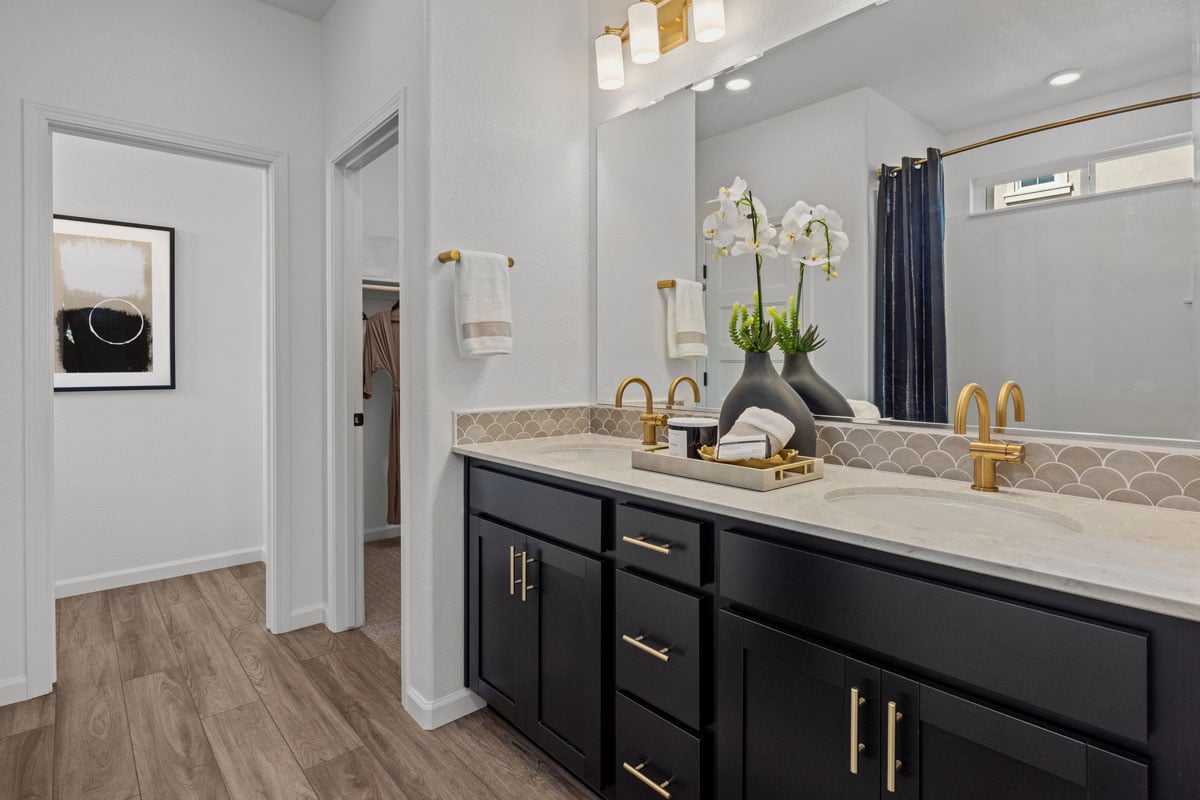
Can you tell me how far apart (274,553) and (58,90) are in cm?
189

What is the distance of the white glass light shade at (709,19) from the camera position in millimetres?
1843

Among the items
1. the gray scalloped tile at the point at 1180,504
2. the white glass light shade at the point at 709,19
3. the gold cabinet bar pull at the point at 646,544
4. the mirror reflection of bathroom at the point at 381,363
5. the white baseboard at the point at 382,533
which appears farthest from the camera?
the white baseboard at the point at 382,533

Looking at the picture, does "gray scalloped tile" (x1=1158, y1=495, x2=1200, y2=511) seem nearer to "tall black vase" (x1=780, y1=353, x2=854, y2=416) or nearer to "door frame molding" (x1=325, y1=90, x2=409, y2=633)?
"tall black vase" (x1=780, y1=353, x2=854, y2=416)

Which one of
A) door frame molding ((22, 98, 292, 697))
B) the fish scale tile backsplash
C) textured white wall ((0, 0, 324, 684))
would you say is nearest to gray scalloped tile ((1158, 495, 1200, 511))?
the fish scale tile backsplash

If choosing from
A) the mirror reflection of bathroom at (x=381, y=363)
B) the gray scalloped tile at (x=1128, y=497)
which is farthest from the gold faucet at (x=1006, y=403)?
the mirror reflection of bathroom at (x=381, y=363)

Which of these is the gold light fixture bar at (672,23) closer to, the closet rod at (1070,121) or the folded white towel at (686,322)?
the folded white towel at (686,322)

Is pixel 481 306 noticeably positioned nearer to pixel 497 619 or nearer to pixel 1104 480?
pixel 497 619

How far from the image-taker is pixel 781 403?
1568 millimetres

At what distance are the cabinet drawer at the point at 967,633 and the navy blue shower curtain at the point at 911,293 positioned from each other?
0.66 metres

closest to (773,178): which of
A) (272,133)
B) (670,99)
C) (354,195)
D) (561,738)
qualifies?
(670,99)

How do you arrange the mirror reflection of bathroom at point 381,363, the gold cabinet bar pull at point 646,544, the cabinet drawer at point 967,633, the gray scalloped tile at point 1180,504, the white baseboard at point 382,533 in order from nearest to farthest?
1. the cabinet drawer at point 967,633
2. the gray scalloped tile at point 1180,504
3. the gold cabinet bar pull at point 646,544
4. the mirror reflection of bathroom at point 381,363
5. the white baseboard at point 382,533

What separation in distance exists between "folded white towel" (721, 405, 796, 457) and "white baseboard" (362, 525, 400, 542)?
10.6 feet

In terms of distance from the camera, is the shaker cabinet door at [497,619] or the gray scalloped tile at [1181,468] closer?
the gray scalloped tile at [1181,468]

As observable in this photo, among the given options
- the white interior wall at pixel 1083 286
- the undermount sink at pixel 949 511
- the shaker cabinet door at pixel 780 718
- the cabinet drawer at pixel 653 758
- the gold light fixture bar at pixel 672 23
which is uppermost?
the gold light fixture bar at pixel 672 23
